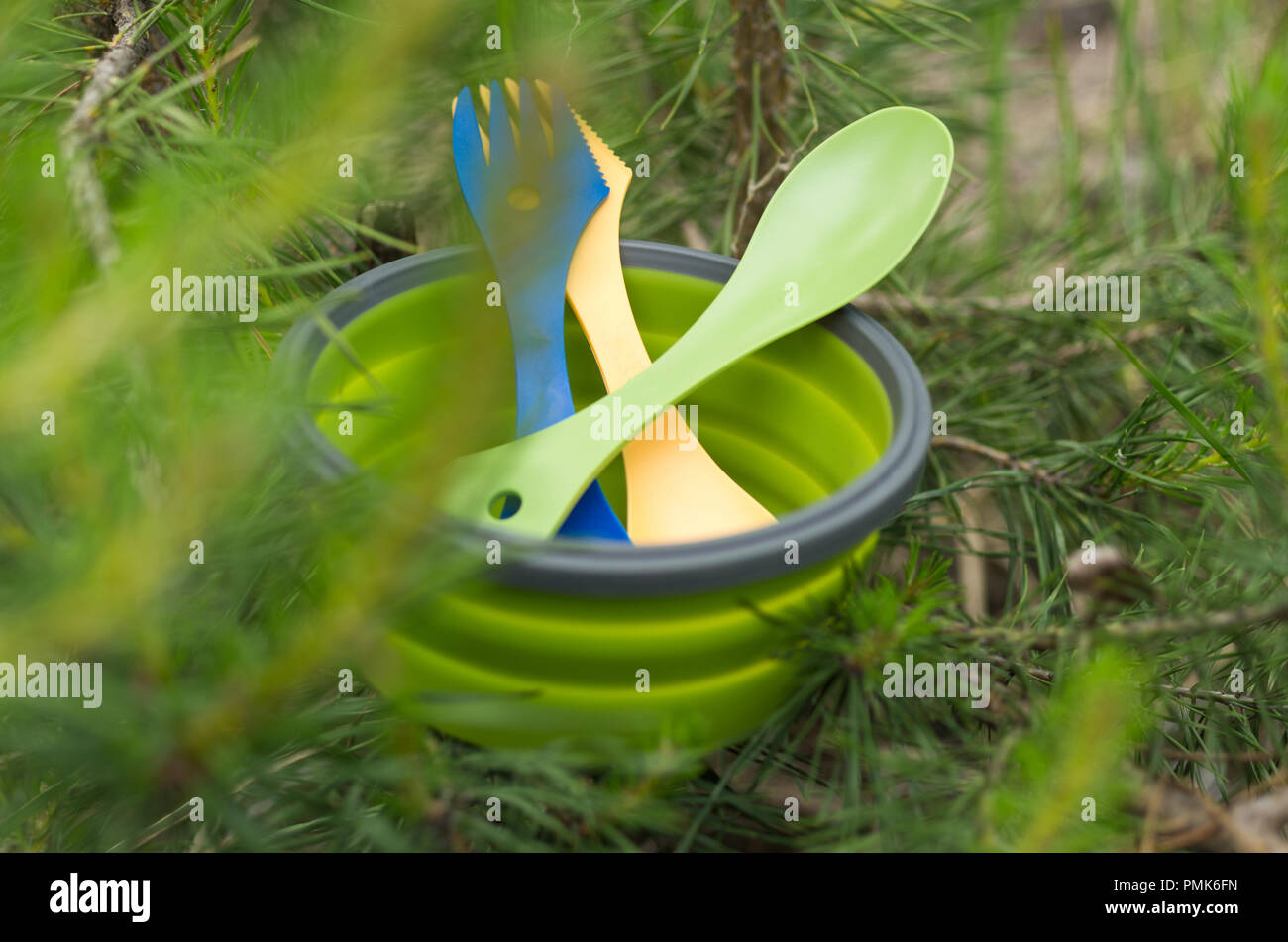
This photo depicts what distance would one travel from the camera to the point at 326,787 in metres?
0.31

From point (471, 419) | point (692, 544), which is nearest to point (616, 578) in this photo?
point (692, 544)

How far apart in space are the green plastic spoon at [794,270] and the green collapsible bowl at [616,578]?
0.02 meters

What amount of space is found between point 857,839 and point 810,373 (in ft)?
0.63

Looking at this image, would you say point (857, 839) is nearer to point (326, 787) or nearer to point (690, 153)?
point (326, 787)

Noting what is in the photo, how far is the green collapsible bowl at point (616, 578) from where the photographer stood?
29 cm

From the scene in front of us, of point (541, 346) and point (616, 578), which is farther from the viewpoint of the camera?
point (541, 346)

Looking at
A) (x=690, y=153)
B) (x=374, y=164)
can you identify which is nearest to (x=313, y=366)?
(x=374, y=164)

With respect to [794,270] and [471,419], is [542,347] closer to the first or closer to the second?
[794,270]

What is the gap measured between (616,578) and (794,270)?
20 cm

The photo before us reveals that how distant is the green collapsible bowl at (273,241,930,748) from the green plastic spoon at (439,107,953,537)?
0.07 ft

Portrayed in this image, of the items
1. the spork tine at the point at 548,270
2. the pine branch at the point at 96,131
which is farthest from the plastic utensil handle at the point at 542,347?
the pine branch at the point at 96,131

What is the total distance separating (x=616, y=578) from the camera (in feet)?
0.93

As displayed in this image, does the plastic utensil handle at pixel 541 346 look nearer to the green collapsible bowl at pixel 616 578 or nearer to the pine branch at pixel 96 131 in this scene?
the green collapsible bowl at pixel 616 578

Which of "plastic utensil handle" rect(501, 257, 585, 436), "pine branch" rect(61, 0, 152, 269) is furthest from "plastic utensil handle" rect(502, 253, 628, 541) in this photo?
"pine branch" rect(61, 0, 152, 269)
